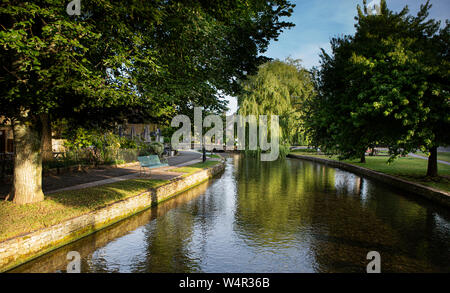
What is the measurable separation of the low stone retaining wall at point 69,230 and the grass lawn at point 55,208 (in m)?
0.21

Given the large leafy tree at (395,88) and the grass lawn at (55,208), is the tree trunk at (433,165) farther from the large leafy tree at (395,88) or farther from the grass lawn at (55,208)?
the grass lawn at (55,208)

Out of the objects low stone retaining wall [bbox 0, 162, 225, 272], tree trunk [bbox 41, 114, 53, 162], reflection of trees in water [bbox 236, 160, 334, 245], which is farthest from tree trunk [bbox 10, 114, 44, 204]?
tree trunk [bbox 41, 114, 53, 162]

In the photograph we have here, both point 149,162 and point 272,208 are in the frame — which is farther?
point 149,162

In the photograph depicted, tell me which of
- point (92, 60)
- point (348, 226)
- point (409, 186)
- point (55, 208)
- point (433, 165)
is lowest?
point (348, 226)

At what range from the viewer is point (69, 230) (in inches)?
284

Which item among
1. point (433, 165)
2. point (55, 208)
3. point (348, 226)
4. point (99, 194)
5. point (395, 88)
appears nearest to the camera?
point (55, 208)

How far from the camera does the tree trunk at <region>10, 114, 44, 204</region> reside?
846 centimetres

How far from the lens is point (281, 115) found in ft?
121

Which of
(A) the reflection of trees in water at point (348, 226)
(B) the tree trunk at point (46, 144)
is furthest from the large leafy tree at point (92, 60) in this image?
(B) the tree trunk at point (46, 144)

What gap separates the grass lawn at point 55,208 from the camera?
21.8 feet

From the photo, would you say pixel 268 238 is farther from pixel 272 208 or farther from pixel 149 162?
pixel 149 162

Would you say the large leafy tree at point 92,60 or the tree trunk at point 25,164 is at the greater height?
the large leafy tree at point 92,60

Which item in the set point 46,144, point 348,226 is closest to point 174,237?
point 348,226

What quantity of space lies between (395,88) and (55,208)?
12.8 meters
